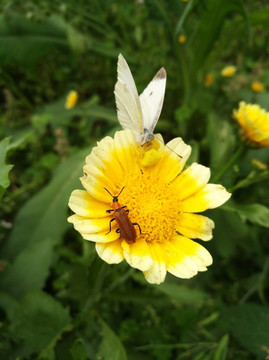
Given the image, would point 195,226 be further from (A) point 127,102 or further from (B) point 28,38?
(B) point 28,38

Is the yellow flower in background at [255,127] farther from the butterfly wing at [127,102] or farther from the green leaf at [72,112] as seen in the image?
the green leaf at [72,112]

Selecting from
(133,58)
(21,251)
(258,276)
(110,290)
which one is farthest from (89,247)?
(133,58)

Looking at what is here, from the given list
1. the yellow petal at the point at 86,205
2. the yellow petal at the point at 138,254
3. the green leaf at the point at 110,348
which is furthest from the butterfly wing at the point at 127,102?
the green leaf at the point at 110,348

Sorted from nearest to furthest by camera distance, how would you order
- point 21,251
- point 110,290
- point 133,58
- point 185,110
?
point 110,290 → point 21,251 → point 185,110 → point 133,58

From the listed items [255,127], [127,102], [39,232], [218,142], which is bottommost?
[39,232]

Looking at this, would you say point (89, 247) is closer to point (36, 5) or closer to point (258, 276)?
point (258, 276)

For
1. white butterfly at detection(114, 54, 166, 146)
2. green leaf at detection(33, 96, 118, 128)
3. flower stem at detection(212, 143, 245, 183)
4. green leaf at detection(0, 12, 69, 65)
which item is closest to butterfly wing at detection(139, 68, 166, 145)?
white butterfly at detection(114, 54, 166, 146)

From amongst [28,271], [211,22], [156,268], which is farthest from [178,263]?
[211,22]
